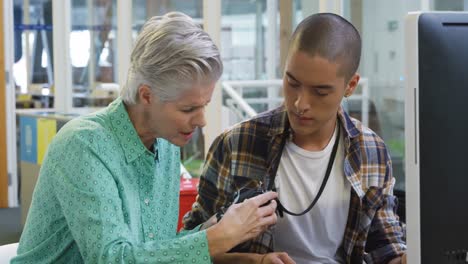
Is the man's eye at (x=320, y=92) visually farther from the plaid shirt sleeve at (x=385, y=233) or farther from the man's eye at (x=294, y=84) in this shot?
the plaid shirt sleeve at (x=385, y=233)

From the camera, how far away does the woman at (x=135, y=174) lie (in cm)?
161

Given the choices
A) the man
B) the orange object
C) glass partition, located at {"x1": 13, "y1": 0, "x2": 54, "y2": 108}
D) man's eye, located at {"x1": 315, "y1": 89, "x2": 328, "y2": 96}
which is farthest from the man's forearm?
glass partition, located at {"x1": 13, "y1": 0, "x2": 54, "y2": 108}

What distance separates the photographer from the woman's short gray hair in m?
1.67

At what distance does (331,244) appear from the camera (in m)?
1.99

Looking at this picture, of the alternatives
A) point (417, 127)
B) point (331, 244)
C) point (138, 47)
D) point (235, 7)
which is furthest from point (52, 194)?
point (235, 7)

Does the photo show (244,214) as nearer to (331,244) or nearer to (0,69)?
(331,244)

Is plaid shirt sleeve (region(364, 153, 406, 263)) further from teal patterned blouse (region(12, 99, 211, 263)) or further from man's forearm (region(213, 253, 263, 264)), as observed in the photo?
teal patterned blouse (region(12, 99, 211, 263))

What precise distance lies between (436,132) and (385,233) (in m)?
0.83

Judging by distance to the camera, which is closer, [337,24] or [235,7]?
→ [337,24]

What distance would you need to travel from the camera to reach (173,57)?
1.66 meters

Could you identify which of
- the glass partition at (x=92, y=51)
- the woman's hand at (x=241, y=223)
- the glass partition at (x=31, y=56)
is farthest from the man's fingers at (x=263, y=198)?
the glass partition at (x=31, y=56)

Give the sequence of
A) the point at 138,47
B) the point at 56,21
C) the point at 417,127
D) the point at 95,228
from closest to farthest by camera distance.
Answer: the point at 417,127 < the point at 95,228 < the point at 138,47 < the point at 56,21

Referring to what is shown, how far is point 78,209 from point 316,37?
683mm

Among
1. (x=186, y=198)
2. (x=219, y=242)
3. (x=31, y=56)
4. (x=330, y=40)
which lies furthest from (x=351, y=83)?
(x=31, y=56)
